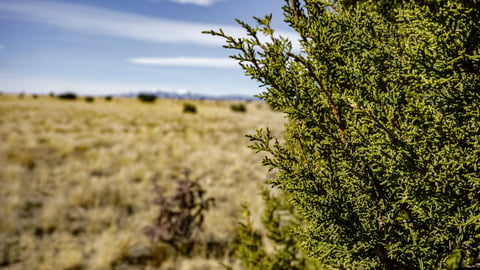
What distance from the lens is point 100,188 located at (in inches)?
506

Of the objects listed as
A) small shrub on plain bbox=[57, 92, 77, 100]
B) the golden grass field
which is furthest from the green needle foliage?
small shrub on plain bbox=[57, 92, 77, 100]

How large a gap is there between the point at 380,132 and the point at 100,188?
42.7 feet

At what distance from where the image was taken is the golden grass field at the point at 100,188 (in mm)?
9086

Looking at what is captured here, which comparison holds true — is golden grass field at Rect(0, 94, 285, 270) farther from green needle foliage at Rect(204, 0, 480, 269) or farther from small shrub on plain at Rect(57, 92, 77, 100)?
small shrub on plain at Rect(57, 92, 77, 100)

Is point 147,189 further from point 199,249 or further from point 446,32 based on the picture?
point 446,32

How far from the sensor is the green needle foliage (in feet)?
6.38

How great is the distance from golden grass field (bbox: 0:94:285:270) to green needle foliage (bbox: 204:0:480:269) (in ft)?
1.85

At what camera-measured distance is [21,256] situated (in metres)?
8.61

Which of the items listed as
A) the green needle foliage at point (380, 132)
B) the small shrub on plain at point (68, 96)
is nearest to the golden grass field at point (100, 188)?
the green needle foliage at point (380, 132)

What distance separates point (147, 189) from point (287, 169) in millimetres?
12734

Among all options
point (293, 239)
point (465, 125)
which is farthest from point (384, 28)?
point (293, 239)

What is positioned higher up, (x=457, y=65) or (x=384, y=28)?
(x=384, y=28)

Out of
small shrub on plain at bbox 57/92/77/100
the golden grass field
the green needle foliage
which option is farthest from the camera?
small shrub on plain at bbox 57/92/77/100

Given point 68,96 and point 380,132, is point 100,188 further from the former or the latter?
point 68,96
